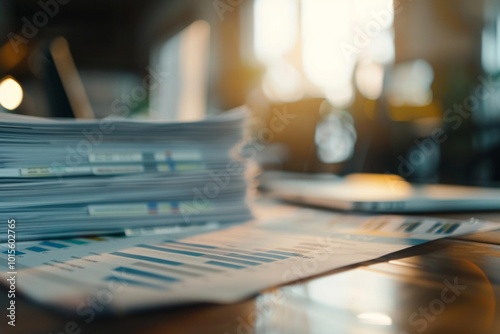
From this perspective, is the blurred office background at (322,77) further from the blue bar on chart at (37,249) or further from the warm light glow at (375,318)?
the warm light glow at (375,318)

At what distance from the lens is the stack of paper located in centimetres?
54

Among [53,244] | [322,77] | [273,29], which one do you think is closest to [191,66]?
[53,244]

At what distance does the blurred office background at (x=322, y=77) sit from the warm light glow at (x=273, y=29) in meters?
0.09

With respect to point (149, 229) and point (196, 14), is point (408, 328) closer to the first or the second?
point (149, 229)

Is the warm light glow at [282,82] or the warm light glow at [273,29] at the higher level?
the warm light glow at [273,29]

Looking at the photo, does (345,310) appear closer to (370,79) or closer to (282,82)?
(370,79)

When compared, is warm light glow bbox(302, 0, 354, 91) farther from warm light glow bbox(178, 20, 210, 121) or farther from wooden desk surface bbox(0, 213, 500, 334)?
wooden desk surface bbox(0, 213, 500, 334)

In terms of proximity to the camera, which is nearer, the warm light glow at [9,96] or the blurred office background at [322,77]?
the blurred office background at [322,77]

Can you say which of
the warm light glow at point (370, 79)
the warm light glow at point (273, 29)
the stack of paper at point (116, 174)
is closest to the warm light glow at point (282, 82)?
the warm light glow at point (273, 29)

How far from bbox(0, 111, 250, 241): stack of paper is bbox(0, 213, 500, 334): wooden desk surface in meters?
0.21

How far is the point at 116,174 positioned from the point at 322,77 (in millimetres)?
2085

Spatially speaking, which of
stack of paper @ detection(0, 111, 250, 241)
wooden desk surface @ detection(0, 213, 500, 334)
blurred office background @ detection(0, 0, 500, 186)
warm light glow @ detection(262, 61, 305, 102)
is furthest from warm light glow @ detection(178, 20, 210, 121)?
warm light glow @ detection(262, 61, 305, 102)

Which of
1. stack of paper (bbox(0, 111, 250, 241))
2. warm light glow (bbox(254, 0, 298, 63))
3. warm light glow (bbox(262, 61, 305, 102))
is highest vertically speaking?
warm light glow (bbox(254, 0, 298, 63))

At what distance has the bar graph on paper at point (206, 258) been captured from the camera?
32cm
